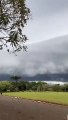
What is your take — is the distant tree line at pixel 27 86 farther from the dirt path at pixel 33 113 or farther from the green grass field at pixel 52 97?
the dirt path at pixel 33 113

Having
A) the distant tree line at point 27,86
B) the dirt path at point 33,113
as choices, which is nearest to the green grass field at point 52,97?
the dirt path at point 33,113

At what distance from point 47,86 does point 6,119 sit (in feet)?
224

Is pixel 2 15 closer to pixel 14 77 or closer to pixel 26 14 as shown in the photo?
pixel 26 14

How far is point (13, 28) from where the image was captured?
34.5 m

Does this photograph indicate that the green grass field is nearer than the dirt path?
No

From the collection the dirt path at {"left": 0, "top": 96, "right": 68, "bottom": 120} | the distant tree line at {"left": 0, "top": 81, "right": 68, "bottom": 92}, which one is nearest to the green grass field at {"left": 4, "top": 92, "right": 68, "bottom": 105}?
the dirt path at {"left": 0, "top": 96, "right": 68, "bottom": 120}

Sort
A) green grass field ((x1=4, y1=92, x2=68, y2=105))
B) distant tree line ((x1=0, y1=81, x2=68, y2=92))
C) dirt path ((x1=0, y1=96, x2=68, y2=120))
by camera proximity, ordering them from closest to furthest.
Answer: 1. dirt path ((x1=0, y1=96, x2=68, y2=120))
2. green grass field ((x1=4, y1=92, x2=68, y2=105))
3. distant tree line ((x1=0, y1=81, x2=68, y2=92))

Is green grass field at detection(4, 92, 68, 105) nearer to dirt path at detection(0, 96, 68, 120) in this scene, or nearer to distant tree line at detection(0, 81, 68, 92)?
dirt path at detection(0, 96, 68, 120)

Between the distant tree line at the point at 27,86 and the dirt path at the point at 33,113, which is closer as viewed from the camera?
the dirt path at the point at 33,113

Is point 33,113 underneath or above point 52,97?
underneath

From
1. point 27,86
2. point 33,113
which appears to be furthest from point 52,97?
point 27,86

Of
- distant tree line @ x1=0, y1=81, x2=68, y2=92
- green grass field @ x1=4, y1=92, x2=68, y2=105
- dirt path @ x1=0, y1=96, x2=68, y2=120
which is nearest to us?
dirt path @ x1=0, y1=96, x2=68, y2=120

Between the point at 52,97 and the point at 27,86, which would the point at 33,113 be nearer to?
the point at 52,97

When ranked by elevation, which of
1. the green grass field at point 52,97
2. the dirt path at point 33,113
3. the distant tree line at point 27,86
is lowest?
the dirt path at point 33,113
